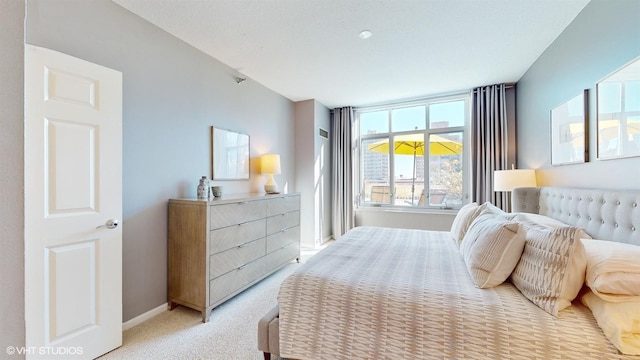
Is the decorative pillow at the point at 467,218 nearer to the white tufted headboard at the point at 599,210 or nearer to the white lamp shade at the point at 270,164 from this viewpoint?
the white tufted headboard at the point at 599,210

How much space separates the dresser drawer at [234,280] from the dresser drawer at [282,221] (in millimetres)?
395

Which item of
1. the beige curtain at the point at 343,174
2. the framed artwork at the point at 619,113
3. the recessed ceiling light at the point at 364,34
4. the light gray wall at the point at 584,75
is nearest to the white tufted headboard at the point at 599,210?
the light gray wall at the point at 584,75

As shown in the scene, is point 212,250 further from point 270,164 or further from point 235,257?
point 270,164

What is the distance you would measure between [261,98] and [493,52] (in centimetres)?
298

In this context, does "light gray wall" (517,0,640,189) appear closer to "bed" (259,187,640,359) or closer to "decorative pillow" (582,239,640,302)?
"bed" (259,187,640,359)

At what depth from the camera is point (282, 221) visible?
3.27 metres

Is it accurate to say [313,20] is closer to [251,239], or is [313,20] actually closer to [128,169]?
[128,169]

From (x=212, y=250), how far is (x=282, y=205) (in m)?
1.19

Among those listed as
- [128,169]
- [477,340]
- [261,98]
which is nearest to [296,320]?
[477,340]

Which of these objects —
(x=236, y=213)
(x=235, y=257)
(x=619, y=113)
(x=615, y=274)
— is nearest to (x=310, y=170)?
(x=236, y=213)

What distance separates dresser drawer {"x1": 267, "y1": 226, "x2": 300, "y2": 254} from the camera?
3031 mm

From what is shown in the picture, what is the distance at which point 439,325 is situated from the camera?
1.21 meters

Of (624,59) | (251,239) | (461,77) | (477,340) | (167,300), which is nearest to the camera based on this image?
(477,340)

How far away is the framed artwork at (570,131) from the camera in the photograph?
1.98m
